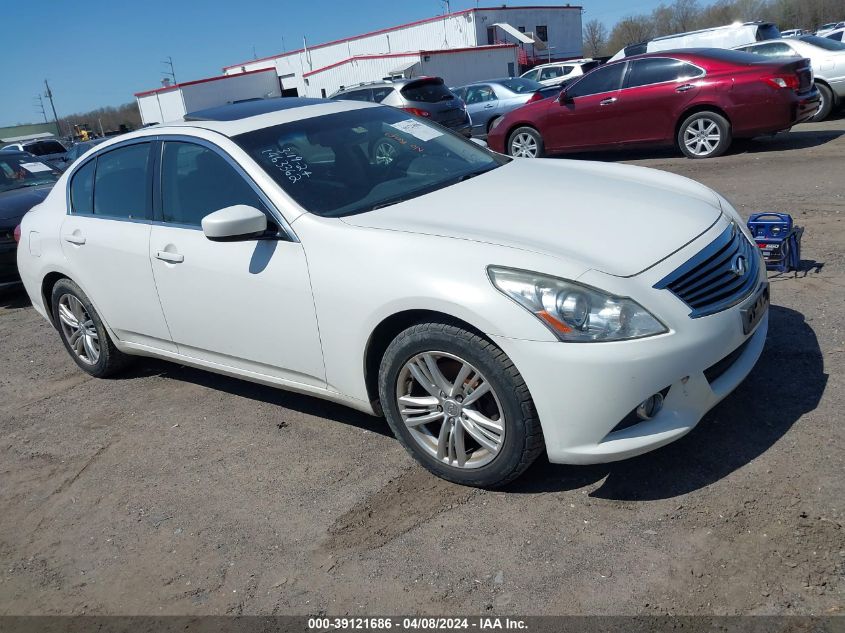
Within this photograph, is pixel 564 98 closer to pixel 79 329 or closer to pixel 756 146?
pixel 756 146

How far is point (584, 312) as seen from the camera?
280 cm

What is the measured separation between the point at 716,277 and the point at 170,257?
2.78m

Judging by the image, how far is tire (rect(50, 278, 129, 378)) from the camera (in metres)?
4.96

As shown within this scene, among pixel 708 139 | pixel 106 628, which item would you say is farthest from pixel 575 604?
pixel 708 139

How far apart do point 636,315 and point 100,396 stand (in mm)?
3795

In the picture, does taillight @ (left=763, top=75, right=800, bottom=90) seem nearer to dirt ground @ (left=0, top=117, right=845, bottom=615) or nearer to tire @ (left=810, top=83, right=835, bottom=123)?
tire @ (left=810, top=83, right=835, bottom=123)

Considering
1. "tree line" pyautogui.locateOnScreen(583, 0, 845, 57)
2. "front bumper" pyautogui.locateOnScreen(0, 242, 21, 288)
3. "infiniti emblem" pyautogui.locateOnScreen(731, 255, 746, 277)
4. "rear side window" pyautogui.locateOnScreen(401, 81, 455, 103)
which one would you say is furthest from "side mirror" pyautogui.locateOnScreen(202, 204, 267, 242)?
"tree line" pyautogui.locateOnScreen(583, 0, 845, 57)

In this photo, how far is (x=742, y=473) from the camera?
307 centimetres

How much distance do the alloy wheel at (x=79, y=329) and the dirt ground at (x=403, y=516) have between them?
62cm

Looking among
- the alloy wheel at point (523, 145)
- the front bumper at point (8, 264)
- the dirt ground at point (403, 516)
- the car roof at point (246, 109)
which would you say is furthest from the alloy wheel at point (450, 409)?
the alloy wheel at point (523, 145)

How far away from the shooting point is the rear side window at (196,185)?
383 cm

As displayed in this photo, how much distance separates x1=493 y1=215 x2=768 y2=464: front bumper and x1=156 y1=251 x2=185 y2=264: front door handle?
2.00 metres

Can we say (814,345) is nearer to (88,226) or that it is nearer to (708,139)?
(88,226)

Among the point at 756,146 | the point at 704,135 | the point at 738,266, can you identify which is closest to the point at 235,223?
the point at 738,266
